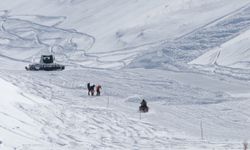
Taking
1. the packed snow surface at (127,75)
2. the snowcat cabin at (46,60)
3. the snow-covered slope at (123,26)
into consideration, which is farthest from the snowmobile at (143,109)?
the snow-covered slope at (123,26)

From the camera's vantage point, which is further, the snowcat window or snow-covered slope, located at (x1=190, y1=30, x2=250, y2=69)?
snow-covered slope, located at (x1=190, y1=30, x2=250, y2=69)

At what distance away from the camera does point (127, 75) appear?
44.1 metres

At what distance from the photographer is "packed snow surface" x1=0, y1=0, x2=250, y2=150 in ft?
73.4

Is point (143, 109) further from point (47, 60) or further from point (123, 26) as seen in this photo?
point (123, 26)

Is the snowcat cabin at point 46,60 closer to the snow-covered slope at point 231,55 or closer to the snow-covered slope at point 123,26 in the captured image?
the snow-covered slope at point 123,26

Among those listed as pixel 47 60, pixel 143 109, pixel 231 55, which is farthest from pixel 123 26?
pixel 143 109

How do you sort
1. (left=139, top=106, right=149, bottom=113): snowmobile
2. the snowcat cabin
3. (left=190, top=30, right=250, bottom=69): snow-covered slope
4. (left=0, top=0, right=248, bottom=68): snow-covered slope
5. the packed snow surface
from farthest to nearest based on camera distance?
(left=0, top=0, right=248, bottom=68): snow-covered slope
(left=190, top=30, right=250, bottom=69): snow-covered slope
the snowcat cabin
(left=139, top=106, right=149, bottom=113): snowmobile
the packed snow surface

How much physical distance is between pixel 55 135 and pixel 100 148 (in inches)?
94.0

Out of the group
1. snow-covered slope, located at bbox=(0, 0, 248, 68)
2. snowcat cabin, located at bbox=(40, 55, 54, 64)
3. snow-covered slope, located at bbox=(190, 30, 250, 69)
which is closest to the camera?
snowcat cabin, located at bbox=(40, 55, 54, 64)

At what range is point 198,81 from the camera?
41.5m

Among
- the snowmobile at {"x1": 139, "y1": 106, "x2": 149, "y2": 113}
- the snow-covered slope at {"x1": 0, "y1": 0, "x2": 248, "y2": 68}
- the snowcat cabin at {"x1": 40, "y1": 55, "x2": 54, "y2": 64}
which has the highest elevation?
the snow-covered slope at {"x1": 0, "y1": 0, "x2": 248, "y2": 68}

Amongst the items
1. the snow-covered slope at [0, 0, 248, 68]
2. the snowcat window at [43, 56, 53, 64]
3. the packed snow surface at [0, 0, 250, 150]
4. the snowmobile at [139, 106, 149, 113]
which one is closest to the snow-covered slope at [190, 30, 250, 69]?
the packed snow surface at [0, 0, 250, 150]

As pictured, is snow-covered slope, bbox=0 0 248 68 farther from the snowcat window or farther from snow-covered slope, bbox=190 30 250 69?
the snowcat window

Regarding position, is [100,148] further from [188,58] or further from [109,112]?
[188,58]
